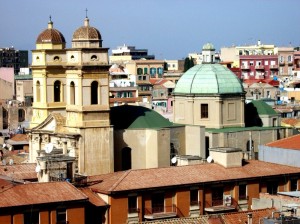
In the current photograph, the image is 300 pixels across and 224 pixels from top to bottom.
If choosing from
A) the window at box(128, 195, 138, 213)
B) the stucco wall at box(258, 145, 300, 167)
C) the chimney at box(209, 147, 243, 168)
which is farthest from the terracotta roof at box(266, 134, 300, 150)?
the window at box(128, 195, 138, 213)

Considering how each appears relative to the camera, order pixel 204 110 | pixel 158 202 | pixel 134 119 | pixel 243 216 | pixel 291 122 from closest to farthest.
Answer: pixel 243 216 → pixel 158 202 → pixel 134 119 → pixel 204 110 → pixel 291 122

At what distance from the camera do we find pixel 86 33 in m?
62.4

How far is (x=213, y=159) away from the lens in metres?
59.0

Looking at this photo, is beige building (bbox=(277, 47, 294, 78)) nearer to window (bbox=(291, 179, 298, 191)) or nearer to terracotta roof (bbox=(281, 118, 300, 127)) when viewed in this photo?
terracotta roof (bbox=(281, 118, 300, 127))

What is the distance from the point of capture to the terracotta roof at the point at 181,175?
52812mm

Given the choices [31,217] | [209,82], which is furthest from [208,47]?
[31,217]

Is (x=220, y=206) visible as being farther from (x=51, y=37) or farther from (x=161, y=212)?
(x=51, y=37)

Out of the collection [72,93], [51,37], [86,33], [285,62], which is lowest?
[72,93]

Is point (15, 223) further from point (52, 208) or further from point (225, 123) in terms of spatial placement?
point (225, 123)

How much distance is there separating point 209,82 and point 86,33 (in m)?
11.2

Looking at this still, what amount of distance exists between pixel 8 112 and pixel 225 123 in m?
47.0

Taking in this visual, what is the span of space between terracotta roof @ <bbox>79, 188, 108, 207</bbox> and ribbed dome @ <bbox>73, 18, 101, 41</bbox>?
1276 centimetres

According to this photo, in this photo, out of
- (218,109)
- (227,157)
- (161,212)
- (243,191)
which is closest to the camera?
(161,212)

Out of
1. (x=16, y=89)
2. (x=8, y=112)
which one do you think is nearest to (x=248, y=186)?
(x=8, y=112)
